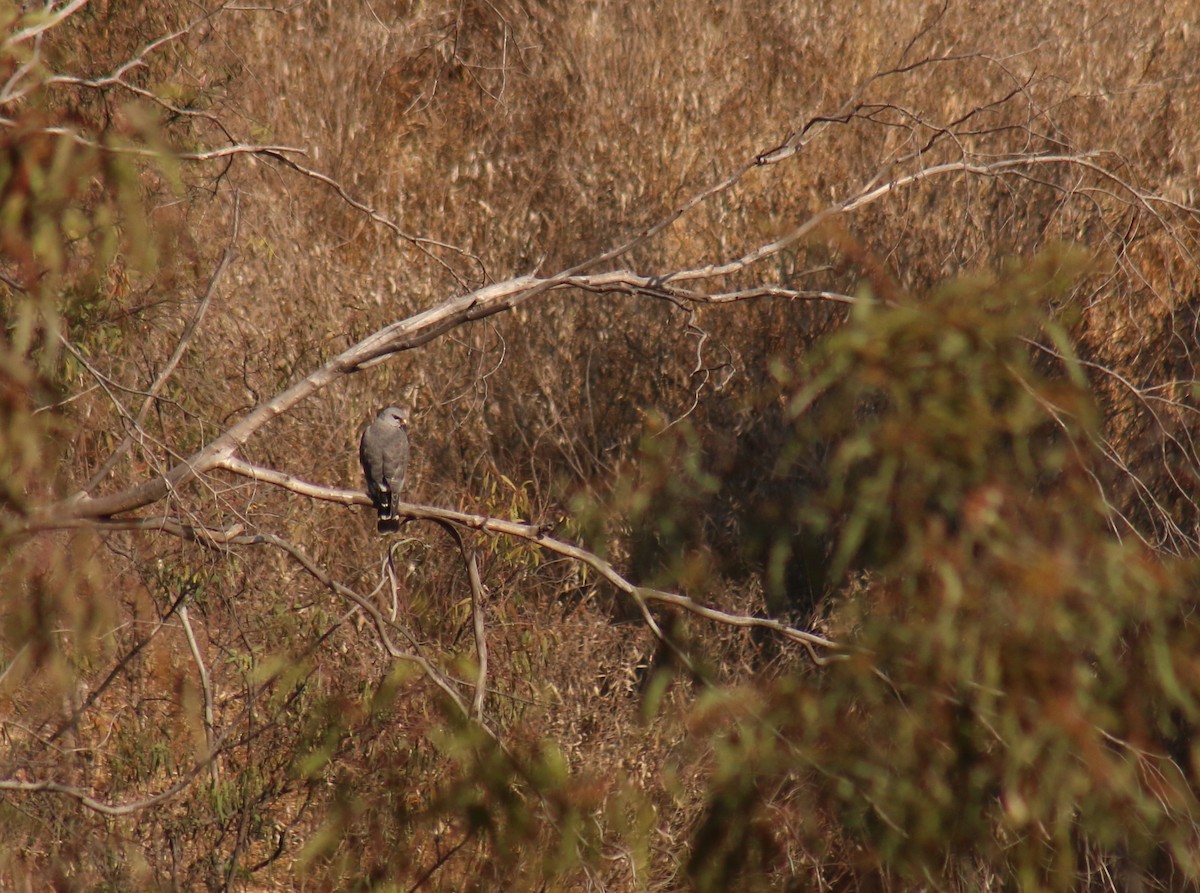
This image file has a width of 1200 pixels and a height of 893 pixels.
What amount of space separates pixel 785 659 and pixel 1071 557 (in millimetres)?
2832

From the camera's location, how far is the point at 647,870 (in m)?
4.28

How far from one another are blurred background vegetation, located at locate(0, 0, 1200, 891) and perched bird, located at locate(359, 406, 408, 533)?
384 mm

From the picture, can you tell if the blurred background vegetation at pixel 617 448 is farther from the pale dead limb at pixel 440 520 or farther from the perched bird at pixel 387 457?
the perched bird at pixel 387 457

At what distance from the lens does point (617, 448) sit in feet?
17.2

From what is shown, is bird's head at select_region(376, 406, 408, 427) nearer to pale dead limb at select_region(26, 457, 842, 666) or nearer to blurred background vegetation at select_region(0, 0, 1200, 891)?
blurred background vegetation at select_region(0, 0, 1200, 891)

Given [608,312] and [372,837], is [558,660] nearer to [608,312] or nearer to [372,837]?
[372,837]

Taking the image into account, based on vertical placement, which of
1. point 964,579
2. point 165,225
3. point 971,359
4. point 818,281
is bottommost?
point 818,281

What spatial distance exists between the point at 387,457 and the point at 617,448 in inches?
46.6

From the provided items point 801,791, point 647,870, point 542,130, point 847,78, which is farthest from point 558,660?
point 847,78

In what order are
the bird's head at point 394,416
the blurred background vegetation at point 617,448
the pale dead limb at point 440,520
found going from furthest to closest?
the bird's head at point 394,416, the pale dead limb at point 440,520, the blurred background vegetation at point 617,448

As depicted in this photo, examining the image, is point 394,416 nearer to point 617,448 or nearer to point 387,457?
point 387,457

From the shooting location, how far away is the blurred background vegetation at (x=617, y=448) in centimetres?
204

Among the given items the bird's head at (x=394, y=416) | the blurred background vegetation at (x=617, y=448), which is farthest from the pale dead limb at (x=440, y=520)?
the bird's head at (x=394, y=416)

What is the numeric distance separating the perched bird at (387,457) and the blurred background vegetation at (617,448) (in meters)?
0.38
